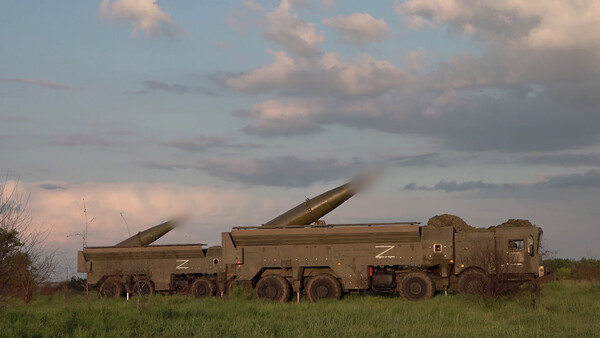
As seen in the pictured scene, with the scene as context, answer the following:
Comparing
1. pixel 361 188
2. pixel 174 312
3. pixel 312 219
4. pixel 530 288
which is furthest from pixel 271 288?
pixel 530 288

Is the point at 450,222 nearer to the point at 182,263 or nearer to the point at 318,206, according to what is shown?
the point at 318,206

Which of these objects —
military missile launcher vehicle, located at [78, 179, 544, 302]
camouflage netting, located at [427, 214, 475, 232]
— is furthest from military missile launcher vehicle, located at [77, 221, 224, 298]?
camouflage netting, located at [427, 214, 475, 232]

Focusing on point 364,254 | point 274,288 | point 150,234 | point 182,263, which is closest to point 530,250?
point 364,254

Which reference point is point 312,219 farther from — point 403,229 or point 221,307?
point 221,307

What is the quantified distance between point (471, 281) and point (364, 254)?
14.7ft

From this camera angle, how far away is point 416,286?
28188 mm

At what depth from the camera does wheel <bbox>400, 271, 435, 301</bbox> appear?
91.7ft

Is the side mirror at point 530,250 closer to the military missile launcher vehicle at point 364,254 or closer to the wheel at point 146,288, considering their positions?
the military missile launcher vehicle at point 364,254

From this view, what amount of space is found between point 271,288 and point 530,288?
10.7 meters

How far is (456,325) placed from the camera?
19.7m

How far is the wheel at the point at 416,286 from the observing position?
2795 centimetres

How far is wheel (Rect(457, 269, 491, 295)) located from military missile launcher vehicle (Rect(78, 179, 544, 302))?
Result: 40 mm

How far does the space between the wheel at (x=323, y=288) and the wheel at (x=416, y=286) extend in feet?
8.94

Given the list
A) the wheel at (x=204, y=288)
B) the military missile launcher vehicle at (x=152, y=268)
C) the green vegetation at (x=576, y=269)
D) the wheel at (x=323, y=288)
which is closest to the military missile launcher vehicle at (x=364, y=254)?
the wheel at (x=323, y=288)
